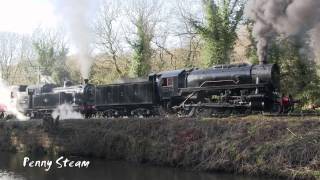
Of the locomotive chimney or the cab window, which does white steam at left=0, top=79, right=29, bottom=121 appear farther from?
the locomotive chimney

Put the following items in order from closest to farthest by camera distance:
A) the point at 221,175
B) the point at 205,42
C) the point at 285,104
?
1. the point at 221,175
2. the point at 285,104
3. the point at 205,42

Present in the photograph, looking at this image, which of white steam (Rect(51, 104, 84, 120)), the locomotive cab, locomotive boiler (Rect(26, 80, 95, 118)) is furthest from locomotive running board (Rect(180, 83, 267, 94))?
white steam (Rect(51, 104, 84, 120))

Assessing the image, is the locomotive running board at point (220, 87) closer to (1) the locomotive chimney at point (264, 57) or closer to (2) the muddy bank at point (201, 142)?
(1) the locomotive chimney at point (264, 57)

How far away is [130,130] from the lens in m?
23.3

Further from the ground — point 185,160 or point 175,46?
point 175,46

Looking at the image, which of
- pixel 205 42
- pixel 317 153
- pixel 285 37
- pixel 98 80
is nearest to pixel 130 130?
pixel 317 153

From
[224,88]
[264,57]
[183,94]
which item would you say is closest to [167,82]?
[183,94]

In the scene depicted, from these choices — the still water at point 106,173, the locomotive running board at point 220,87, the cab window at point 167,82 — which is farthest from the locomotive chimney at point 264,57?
the still water at point 106,173

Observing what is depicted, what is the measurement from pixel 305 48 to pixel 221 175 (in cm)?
1600

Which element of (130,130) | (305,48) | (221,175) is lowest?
(221,175)

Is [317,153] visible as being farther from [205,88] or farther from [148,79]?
[148,79]

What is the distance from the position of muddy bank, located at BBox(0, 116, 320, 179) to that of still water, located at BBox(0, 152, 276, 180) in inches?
19.5

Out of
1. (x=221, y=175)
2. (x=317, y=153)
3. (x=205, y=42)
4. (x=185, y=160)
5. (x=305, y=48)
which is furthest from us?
(x=205, y=42)

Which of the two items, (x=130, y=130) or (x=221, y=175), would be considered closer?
(x=221, y=175)
